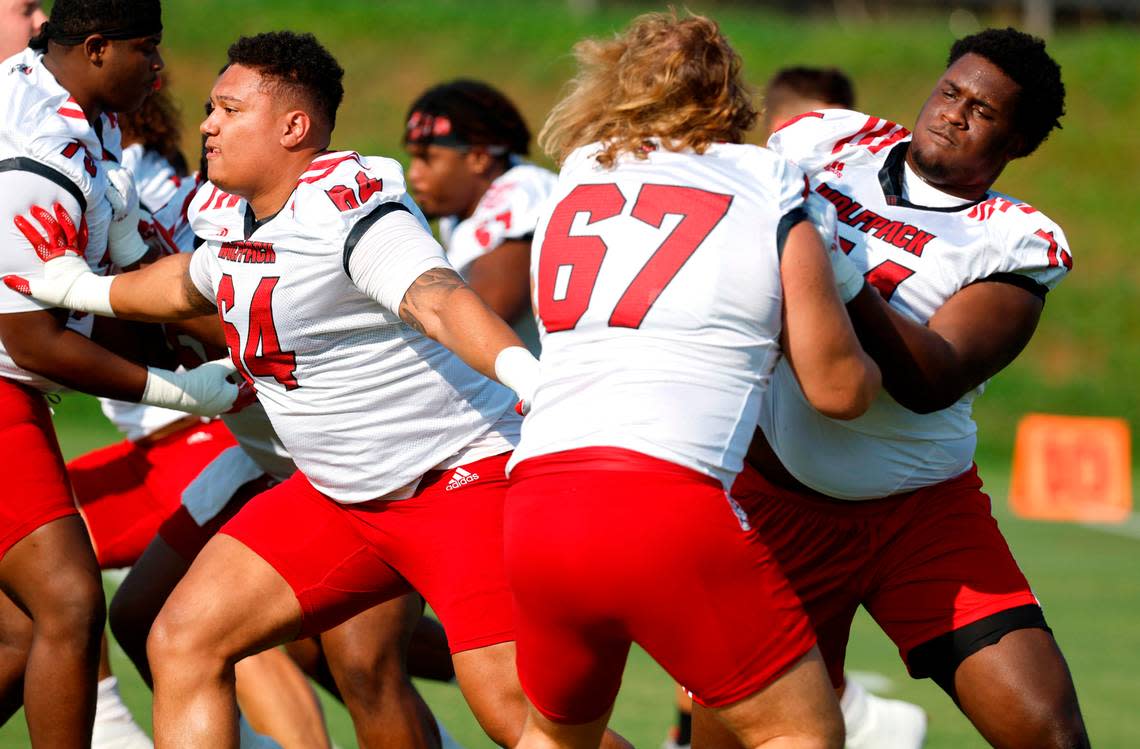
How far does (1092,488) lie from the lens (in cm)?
1158

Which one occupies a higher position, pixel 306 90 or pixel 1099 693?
pixel 306 90

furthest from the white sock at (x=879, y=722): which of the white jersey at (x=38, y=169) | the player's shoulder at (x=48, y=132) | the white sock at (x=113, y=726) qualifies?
the player's shoulder at (x=48, y=132)

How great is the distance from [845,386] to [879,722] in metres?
2.63

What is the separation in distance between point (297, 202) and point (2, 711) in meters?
1.97

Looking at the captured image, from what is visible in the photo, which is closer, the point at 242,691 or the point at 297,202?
the point at 297,202

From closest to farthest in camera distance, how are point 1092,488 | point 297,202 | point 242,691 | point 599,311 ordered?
1. point 599,311
2. point 297,202
3. point 242,691
4. point 1092,488

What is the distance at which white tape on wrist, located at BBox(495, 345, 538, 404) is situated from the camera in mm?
3229

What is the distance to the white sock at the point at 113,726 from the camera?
4.82 metres

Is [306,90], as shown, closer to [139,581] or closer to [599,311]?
[599,311]

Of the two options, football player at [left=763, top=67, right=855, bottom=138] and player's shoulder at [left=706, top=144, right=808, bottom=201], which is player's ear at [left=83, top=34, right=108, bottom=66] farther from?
football player at [left=763, top=67, right=855, bottom=138]

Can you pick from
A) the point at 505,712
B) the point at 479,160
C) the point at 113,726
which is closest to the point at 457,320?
the point at 505,712

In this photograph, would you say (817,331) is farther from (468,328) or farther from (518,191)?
(518,191)

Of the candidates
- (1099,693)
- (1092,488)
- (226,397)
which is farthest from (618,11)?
(226,397)

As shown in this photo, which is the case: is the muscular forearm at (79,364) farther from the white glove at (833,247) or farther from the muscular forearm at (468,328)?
the white glove at (833,247)
